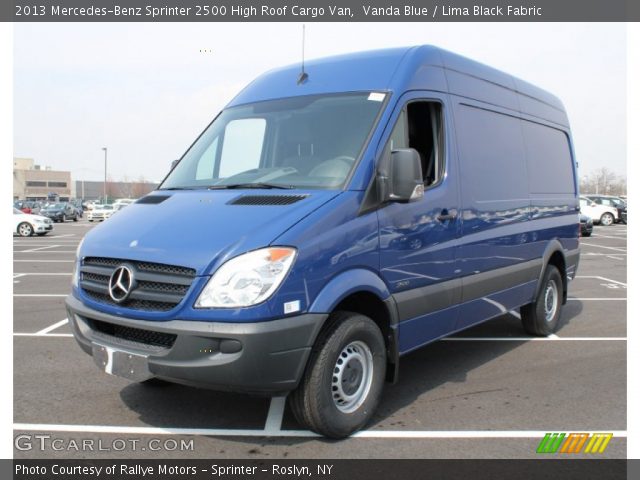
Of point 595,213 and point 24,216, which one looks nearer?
point 24,216

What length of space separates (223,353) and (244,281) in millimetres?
458

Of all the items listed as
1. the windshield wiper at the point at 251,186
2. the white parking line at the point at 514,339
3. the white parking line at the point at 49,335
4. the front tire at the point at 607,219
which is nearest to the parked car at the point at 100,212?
the front tire at the point at 607,219

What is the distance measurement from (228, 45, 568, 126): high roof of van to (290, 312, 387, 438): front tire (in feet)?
6.32

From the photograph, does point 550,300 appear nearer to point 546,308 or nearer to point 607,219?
point 546,308

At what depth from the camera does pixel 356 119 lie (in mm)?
4367

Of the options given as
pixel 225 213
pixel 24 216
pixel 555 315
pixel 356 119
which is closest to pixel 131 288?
pixel 225 213

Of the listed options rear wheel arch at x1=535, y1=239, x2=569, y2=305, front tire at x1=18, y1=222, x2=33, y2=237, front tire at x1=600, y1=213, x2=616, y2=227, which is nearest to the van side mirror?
rear wheel arch at x1=535, y1=239, x2=569, y2=305

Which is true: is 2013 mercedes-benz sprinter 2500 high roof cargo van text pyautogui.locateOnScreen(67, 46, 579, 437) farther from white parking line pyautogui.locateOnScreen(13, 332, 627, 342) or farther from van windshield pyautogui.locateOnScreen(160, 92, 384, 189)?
white parking line pyautogui.locateOnScreen(13, 332, 627, 342)

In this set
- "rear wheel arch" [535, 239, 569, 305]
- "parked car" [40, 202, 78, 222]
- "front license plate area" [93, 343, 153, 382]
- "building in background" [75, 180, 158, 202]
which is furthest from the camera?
"building in background" [75, 180, 158, 202]
